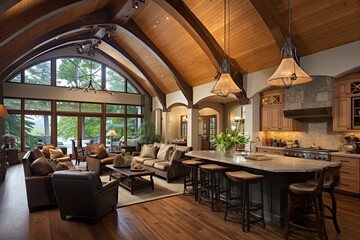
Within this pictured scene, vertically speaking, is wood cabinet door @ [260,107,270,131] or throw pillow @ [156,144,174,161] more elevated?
wood cabinet door @ [260,107,270,131]

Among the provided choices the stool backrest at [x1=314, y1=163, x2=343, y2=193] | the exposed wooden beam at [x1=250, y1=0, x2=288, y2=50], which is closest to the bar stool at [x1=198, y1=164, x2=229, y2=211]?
the stool backrest at [x1=314, y1=163, x2=343, y2=193]

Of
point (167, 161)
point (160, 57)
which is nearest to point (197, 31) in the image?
point (160, 57)

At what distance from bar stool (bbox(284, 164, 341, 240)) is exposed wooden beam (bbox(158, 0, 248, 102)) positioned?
4.28 m

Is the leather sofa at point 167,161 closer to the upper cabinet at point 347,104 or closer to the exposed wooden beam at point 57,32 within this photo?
the upper cabinet at point 347,104

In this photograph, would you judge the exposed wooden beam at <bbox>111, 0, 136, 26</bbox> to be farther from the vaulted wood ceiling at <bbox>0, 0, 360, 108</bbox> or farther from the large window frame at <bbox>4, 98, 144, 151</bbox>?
the large window frame at <bbox>4, 98, 144, 151</bbox>

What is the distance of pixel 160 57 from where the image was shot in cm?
873

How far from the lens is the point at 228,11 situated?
18.5ft

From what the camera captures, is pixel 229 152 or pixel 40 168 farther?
pixel 229 152

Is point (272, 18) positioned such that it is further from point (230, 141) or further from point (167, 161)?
point (167, 161)

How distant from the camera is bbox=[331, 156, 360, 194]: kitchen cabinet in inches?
187

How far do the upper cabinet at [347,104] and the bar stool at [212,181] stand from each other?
10.5ft

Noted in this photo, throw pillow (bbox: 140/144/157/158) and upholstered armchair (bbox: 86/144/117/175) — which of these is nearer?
upholstered armchair (bbox: 86/144/117/175)

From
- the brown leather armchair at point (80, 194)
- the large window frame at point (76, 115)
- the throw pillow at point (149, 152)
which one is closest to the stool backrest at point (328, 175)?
the brown leather armchair at point (80, 194)

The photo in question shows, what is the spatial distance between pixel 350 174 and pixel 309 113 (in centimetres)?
164
